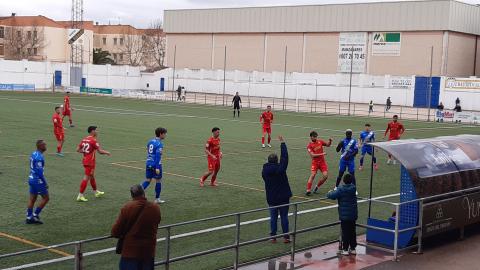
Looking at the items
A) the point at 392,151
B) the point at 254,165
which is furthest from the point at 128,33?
the point at 392,151

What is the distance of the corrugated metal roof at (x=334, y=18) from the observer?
7381 cm

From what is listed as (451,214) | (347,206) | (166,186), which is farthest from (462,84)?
(347,206)

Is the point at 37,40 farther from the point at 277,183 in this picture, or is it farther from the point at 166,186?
the point at 277,183

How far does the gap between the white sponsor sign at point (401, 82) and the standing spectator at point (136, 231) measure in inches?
2574

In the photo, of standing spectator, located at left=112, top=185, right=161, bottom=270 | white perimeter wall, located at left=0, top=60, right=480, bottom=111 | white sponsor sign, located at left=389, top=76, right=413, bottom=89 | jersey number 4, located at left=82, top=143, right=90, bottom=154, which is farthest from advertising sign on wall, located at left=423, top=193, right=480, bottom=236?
white sponsor sign, located at left=389, top=76, right=413, bottom=89

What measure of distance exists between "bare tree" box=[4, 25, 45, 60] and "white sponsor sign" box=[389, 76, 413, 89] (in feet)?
222

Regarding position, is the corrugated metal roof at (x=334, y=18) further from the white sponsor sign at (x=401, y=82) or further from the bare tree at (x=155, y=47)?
the bare tree at (x=155, y=47)

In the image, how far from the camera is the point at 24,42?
11631 cm

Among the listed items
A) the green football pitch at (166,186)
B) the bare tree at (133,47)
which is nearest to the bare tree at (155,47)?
the bare tree at (133,47)

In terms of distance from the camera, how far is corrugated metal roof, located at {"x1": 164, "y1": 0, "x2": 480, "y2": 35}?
7381 centimetres

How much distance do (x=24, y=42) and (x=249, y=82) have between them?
52.7 metres

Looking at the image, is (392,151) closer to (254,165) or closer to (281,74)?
(254,165)

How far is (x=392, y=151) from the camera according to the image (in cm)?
1278

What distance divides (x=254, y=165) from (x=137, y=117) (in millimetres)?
22163
